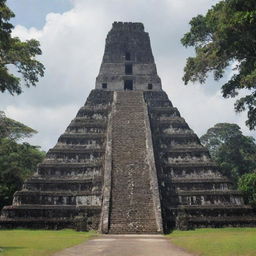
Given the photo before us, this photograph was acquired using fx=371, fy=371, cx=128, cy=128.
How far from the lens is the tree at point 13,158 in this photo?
74.1ft

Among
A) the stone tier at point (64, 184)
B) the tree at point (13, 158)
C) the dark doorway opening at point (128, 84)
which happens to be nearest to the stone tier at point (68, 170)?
the stone tier at point (64, 184)

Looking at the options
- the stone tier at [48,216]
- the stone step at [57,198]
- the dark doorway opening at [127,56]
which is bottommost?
the stone tier at [48,216]

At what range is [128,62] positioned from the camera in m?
29.8

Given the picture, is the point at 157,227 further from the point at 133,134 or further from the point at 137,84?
the point at 137,84

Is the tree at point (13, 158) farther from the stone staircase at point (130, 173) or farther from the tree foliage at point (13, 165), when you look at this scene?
the stone staircase at point (130, 173)

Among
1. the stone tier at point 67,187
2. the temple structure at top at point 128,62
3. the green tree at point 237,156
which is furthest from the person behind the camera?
the green tree at point 237,156

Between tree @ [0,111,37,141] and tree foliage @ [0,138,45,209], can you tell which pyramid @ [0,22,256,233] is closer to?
tree foliage @ [0,138,45,209]

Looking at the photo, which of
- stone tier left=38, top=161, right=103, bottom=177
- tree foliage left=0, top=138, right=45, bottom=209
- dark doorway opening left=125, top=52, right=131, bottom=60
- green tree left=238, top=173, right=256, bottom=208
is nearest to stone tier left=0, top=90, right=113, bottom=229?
stone tier left=38, top=161, right=103, bottom=177

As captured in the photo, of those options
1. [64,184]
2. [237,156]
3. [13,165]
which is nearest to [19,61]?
[64,184]

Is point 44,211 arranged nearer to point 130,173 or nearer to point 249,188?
point 130,173

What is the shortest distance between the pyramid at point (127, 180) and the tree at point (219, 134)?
16553mm

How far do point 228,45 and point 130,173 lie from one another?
817 cm

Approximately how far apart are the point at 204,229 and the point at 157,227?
103 inches

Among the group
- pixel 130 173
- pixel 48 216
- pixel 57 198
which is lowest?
pixel 48 216
